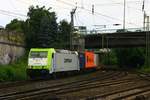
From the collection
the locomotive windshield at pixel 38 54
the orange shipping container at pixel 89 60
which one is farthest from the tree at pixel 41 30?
the locomotive windshield at pixel 38 54

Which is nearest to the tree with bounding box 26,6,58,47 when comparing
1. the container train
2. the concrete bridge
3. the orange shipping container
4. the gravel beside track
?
the orange shipping container

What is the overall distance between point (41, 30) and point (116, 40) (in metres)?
16.2

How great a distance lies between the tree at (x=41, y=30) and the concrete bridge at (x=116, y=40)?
8768mm

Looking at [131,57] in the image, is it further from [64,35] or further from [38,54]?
[38,54]

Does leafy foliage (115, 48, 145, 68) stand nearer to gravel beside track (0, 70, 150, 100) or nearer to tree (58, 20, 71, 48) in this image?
tree (58, 20, 71, 48)

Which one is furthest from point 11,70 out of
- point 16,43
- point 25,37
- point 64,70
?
point 25,37

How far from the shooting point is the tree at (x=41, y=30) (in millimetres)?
60281

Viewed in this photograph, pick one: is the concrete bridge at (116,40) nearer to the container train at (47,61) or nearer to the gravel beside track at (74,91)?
the container train at (47,61)

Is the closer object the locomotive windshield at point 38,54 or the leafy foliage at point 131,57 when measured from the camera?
the locomotive windshield at point 38,54

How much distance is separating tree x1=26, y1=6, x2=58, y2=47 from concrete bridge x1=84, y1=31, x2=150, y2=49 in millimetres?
8768

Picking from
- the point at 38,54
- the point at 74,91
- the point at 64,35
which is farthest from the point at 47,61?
the point at 64,35

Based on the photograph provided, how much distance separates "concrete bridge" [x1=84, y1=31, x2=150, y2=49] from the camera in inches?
2758

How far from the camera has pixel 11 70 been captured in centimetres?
3906

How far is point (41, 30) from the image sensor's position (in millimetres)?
61781
